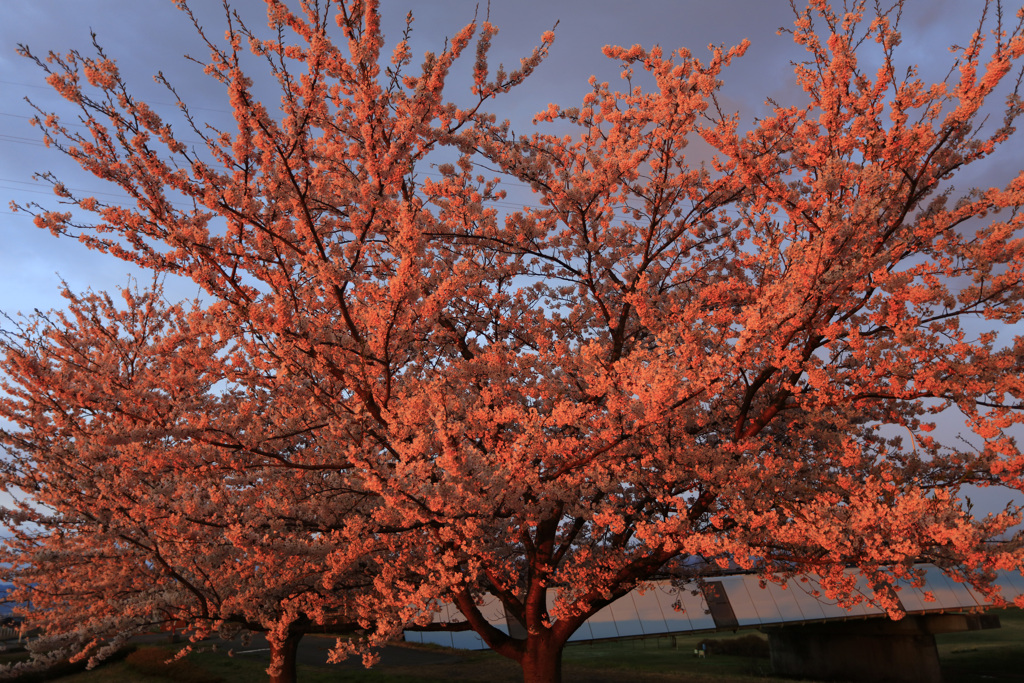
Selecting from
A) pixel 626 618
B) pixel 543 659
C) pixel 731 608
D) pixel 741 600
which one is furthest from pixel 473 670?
pixel 543 659

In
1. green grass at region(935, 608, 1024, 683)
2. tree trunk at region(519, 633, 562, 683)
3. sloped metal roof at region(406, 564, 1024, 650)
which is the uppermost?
sloped metal roof at region(406, 564, 1024, 650)

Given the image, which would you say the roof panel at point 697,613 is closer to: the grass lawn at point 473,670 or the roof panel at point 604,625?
the grass lawn at point 473,670

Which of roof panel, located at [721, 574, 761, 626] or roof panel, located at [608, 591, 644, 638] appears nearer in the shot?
roof panel, located at [608, 591, 644, 638]

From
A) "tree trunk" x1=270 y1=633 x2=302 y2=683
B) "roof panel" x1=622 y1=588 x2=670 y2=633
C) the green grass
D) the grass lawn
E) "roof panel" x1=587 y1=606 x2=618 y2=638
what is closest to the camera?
"tree trunk" x1=270 y1=633 x2=302 y2=683

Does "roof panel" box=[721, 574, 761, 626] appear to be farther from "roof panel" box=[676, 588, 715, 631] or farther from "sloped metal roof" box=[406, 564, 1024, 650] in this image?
"roof panel" box=[676, 588, 715, 631]

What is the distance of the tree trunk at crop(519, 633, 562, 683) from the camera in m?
8.06

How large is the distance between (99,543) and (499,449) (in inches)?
302

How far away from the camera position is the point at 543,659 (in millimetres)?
8078

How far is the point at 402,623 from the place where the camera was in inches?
260

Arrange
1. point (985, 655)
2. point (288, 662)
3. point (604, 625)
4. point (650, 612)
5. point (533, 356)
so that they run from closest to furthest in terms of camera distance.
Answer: point (533, 356)
point (288, 662)
point (604, 625)
point (650, 612)
point (985, 655)

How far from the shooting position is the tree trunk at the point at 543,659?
26.5 ft

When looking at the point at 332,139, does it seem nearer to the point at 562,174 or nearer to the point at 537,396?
the point at 562,174

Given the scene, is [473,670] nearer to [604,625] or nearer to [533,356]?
[604,625]

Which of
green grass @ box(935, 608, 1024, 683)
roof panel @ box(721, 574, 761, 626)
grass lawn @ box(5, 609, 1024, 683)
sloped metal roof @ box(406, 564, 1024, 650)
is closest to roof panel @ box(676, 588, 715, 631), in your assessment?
sloped metal roof @ box(406, 564, 1024, 650)
